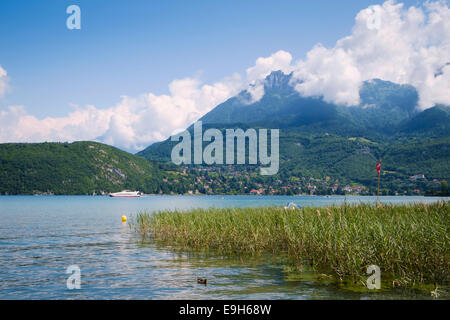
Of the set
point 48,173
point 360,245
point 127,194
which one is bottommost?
point 127,194

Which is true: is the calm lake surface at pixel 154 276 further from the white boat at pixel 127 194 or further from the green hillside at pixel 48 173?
the green hillside at pixel 48 173

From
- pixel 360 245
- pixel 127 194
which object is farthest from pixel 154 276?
pixel 127 194

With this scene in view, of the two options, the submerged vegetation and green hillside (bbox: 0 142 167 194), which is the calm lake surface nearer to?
the submerged vegetation

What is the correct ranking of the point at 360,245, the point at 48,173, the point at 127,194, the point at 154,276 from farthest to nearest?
the point at 48,173 < the point at 127,194 < the point at 154,276 < the point at 360,245

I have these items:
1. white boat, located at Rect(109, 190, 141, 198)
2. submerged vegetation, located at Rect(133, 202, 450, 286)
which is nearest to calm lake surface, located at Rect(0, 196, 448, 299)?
submerged vegetation, located at Rect(133, 202, 450, 286)

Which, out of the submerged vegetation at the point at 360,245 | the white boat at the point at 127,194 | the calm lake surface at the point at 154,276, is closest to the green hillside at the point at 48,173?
the white boat at the point at 127,194

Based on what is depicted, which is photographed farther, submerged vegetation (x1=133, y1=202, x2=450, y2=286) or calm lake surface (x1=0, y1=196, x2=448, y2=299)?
submerged vegetation (x1=133, y1=202, x2=450, y2=286)

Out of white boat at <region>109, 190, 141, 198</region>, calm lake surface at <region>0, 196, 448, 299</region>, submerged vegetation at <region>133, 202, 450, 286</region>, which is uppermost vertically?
submerged vegetation at <region>133, 202, 450, 286</region>

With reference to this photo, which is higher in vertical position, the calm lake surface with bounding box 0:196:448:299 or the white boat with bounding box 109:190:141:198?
the calm lake surface with bounding box 0:196:448:299

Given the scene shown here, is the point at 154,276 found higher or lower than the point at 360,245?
lower

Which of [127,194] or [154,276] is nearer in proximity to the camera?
[154,276]

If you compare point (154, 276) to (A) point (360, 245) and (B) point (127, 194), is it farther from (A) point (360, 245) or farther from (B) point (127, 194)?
(B) point (127, 194)

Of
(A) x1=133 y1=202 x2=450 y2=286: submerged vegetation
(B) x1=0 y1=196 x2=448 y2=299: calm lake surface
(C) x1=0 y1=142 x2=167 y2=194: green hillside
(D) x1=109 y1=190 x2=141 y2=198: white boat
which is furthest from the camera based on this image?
(D) x1=109 y1=190 x2=141 y2=198: white boat
